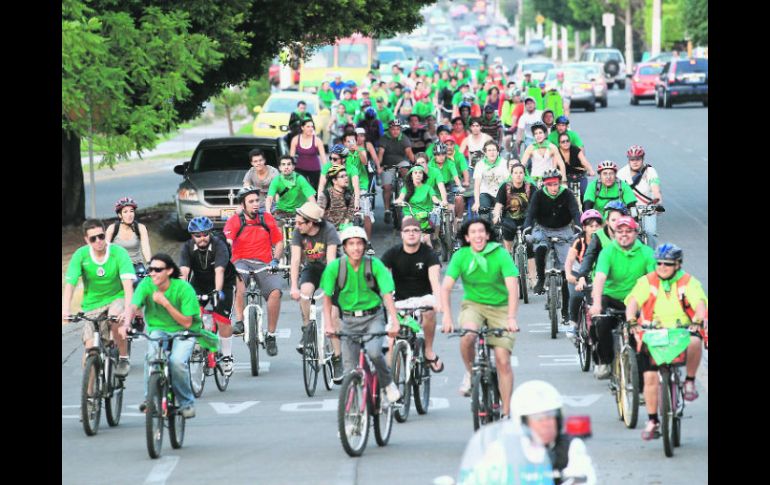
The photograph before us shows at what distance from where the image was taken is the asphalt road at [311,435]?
1292cm

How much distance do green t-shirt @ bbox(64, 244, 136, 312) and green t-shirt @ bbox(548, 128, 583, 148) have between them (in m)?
11.2

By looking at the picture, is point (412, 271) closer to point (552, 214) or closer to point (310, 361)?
point (310, 361)

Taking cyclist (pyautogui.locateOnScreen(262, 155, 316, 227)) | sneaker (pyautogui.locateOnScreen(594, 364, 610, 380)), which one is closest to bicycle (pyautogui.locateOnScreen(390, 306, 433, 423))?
sneaker (pyautogui.locateOnScreen(594, 364, 610, 380))

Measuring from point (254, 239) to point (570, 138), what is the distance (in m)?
8.74

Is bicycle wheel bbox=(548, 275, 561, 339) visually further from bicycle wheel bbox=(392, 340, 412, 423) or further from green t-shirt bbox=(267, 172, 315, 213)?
bicycle wheel bbox=(392, 340, 412, 423)

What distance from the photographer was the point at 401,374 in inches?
578

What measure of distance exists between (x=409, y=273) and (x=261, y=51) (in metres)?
15.2

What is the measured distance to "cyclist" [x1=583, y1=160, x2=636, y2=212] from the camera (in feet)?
66.9

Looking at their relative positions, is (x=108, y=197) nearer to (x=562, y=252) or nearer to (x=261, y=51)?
(x=261, y=51)

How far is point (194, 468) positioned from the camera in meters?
13.4

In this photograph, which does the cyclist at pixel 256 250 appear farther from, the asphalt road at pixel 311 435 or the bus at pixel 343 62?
the bus at pixel 343 62

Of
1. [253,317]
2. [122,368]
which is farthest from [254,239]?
[122,368]
